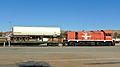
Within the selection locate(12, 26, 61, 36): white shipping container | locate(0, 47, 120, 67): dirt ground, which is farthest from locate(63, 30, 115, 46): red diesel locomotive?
locate(0, 47, 120, 67): dirt ground

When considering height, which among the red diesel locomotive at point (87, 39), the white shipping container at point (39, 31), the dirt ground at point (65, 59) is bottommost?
the dirt ground at point (65, 59)

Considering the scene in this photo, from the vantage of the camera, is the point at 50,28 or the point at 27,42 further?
the point at 50,28

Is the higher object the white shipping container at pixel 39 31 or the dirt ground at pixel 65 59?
the white shipping container at pixel 39 31

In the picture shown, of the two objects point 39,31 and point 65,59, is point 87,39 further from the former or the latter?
point 65,59

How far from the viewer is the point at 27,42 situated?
62.6 metres

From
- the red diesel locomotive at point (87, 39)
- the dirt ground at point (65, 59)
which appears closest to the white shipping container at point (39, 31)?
the red diesel locomotive at point (87, 39)

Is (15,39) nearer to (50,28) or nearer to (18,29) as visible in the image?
(18,29)

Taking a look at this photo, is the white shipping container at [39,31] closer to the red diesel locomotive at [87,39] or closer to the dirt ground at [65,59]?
the red diesel locomotive at [87,39]

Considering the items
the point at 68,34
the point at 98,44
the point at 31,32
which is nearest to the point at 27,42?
A: the point at 31,32

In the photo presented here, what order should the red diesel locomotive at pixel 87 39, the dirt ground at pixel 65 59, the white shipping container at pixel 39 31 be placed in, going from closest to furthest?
the dirt ground at pixel 65 59 < the red diesel locomotive at pixel 87 39 < the white shipping container at pixel 39 31

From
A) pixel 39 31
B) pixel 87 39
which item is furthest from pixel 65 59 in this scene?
pixel 39 31

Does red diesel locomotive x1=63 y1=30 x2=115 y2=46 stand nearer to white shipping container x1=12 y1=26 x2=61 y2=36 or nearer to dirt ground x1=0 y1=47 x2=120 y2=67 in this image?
white shipping container x1=12 y1=26 x2=61 y2=36

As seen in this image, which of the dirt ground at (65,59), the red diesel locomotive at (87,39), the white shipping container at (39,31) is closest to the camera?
the dirt ground at (65,59)

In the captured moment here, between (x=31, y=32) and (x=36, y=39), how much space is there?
2463mm
